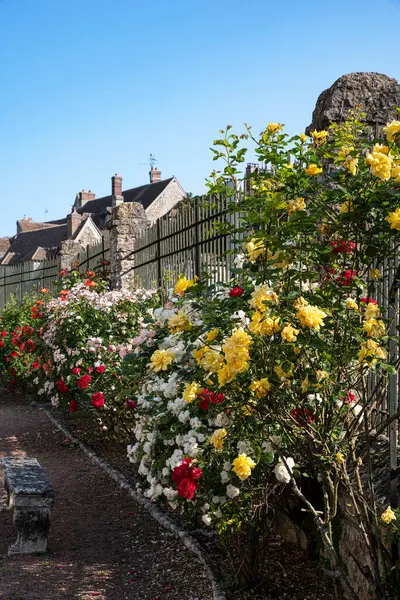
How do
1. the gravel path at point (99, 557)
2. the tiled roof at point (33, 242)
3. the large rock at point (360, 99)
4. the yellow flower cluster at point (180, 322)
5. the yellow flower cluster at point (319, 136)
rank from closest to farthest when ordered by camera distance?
the yellow flower cluster at point (180, 322) → the yellow flower cluster at point (319, 136) → the gravel path at point (99, 557) → the large rock at point (360, 99) → the tiled roof at point (33, 242)

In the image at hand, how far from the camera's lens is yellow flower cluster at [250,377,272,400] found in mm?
2631

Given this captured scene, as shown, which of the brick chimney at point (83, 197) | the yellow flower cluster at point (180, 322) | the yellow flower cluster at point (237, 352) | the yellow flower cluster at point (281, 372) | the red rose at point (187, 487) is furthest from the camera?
the brick chimney at point (83, 197)

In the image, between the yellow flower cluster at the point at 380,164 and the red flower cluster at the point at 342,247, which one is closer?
the yellow flower cluster at the point at 380,164

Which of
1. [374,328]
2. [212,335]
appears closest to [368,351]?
[374,328]

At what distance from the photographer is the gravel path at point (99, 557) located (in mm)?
3719

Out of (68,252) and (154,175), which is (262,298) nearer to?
(68,252)

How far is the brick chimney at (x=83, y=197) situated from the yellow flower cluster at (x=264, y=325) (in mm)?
A: 48174

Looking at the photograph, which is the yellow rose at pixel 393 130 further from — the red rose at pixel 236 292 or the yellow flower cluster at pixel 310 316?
the red rose at pixel 236 292

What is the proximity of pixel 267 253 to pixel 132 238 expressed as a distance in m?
8.07

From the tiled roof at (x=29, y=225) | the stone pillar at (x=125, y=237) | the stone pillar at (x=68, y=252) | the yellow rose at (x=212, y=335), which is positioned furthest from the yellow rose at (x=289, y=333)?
the tiled roof at (x=29, y=225)

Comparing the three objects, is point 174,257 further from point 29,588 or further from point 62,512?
point 29,588

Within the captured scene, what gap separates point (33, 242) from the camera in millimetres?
49594

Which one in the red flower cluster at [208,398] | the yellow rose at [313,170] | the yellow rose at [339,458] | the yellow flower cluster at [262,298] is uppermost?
the yellow rose at [313,170]

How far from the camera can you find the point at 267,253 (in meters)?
2.81
